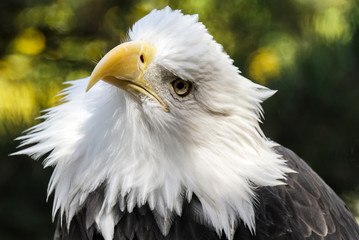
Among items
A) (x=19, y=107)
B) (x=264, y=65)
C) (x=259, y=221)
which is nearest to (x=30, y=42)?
(x=19, y=107)

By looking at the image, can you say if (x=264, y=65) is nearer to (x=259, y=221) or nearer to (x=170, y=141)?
(x=259, y=221)

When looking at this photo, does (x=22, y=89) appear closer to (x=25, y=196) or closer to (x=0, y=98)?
(x=0, y=98)

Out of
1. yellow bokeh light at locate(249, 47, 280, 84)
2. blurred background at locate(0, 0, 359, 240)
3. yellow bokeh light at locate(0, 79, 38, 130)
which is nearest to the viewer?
yellow bokeh light at locate(0, 79, 38, 130)

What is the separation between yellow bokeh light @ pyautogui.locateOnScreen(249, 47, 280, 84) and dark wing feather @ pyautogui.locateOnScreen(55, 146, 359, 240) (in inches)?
53.3

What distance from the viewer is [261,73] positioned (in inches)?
162

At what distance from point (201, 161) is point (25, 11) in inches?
138

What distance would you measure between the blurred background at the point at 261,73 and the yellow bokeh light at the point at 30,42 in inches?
5.4

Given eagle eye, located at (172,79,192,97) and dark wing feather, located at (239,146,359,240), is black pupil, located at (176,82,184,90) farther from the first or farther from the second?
dark wing feather, located at (239,146,359,240)

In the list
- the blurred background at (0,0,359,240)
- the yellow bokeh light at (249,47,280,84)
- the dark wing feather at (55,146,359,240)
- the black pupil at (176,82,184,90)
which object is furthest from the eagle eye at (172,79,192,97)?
the yellow bokeh light at (249,47,280,84)

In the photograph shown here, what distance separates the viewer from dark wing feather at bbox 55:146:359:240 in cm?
259

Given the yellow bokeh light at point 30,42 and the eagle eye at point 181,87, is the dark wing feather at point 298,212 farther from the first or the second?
the yellow bokeh light at point 30,42

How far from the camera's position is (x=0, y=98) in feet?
14.0

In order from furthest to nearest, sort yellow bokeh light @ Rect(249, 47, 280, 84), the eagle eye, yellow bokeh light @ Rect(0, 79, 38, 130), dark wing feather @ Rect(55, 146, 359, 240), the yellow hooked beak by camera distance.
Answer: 1. yellow bokeh light @ Rect(249, 47, 280, 84)
2. yellow bokeh light @ Rect(0, 79, 38, 130)
3. dark wing feather @ Rect(55, 146, 359, 240)
4. the eagle eye
5. the yellow hooked beak

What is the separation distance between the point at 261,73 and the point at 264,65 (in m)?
0.28
